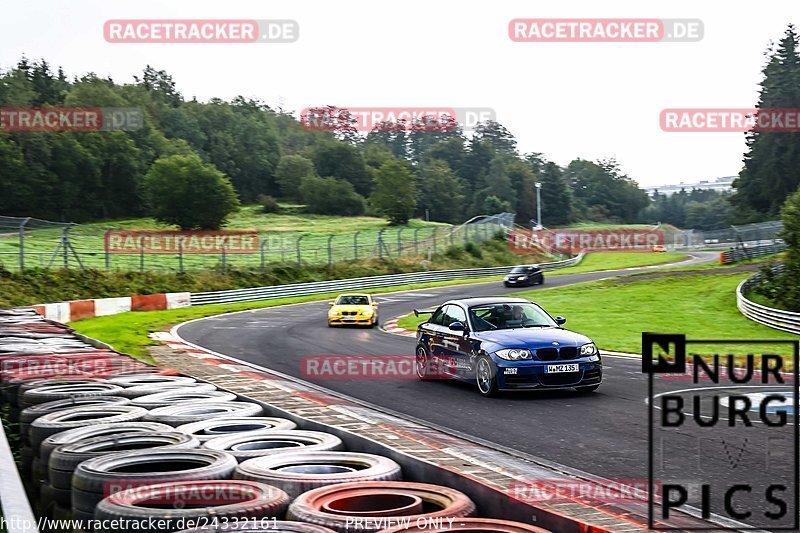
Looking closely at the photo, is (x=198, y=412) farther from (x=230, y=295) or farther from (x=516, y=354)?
(x=230, y=295)

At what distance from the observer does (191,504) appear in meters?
4.82

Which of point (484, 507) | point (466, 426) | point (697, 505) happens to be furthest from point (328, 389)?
point (484, 507)

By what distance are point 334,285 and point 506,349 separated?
1541 inches

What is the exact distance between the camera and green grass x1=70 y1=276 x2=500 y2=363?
68.3 feet

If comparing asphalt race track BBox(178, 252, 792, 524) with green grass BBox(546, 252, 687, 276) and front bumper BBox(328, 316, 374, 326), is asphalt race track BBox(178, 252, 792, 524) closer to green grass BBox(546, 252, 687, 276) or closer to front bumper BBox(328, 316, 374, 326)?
front bumper BBox(328, 316, 374, 326)

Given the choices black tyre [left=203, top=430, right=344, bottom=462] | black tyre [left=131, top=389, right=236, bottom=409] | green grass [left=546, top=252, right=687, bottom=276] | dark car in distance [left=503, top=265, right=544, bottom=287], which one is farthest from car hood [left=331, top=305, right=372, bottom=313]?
green grass [left=546, top=252, right=687, bottom=276]

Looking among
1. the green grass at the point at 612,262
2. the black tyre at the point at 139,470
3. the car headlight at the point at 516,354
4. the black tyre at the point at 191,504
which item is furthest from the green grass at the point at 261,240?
the black tyre at the point at 191,504

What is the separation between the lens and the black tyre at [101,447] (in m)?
5.64

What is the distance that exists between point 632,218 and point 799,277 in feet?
510

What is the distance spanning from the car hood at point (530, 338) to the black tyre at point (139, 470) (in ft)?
22.2

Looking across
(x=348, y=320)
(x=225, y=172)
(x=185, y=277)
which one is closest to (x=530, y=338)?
(x=348, y=320)

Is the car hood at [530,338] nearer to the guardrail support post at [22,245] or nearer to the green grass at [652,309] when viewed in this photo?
the green grass at [652,309]

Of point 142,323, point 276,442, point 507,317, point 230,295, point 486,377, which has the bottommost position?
point 230,295

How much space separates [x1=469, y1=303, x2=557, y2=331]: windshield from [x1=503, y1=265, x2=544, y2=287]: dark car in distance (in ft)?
115
